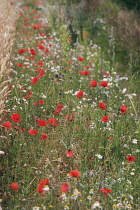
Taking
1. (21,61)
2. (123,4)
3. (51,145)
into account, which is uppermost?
(123,4)

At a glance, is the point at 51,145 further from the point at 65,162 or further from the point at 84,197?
the point at 84,197

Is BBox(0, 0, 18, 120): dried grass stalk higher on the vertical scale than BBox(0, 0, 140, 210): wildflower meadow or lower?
higher

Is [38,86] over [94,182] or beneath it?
over

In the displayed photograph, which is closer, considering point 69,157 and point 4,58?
point 69,157

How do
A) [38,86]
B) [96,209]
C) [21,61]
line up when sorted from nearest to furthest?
[96,209] → [38,86] → [21,61]

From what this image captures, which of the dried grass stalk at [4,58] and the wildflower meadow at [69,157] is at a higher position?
the dried grass stalk at [4,58]

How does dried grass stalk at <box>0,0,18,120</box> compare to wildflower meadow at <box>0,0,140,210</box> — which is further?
dried grass stalk at <box>0,0,18,120</box>

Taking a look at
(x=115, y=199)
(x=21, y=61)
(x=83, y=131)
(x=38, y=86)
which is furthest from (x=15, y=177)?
(x=21, y=61)

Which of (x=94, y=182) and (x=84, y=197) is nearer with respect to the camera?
(x=84, y=197)

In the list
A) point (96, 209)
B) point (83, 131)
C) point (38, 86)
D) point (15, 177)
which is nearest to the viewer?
point (96, 209)

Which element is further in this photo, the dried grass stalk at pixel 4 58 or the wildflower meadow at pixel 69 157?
the dried grass stalk at pixel 4 58

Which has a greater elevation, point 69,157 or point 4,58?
point 4,58

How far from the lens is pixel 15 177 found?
8.36ft

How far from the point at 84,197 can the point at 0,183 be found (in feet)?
2.54
